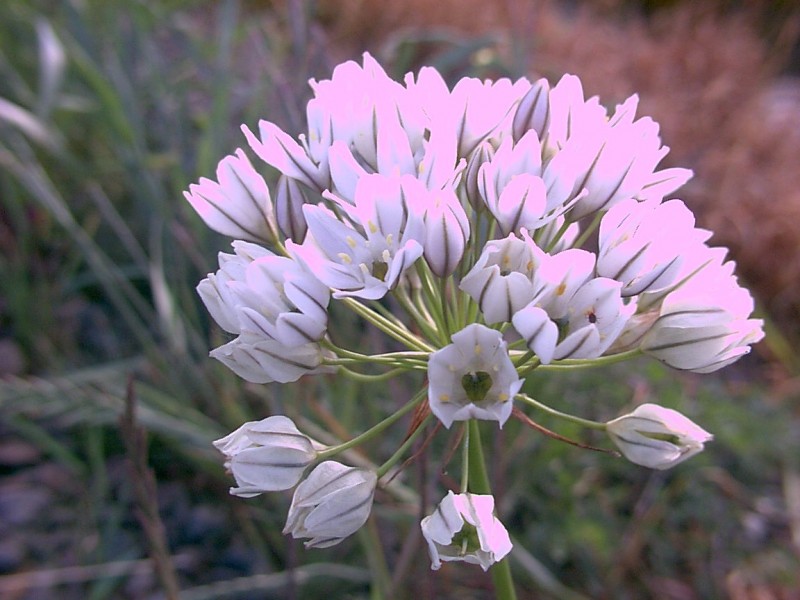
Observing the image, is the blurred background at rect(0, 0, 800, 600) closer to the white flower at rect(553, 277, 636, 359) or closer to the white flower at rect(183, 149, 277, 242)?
the white flower at rect(183, 149, 277, 242)

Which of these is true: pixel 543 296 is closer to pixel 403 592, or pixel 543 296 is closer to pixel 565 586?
pixel 403 592

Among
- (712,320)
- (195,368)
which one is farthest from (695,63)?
(712,320)

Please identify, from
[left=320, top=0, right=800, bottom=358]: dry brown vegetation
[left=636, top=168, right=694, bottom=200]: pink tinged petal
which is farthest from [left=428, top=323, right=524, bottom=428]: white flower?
[left=320, top=0, right=800, bottom=358]: dry brown vegetation

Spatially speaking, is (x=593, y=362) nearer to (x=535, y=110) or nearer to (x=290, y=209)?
(x=535, y=110)

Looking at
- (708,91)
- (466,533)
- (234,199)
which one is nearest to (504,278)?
(466,533)

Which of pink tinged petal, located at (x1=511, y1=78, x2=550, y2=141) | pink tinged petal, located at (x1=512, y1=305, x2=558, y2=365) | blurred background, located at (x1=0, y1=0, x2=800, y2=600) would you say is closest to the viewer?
pink tinged petal, located at (x1=512, y1=305, x2=558, y2=365)

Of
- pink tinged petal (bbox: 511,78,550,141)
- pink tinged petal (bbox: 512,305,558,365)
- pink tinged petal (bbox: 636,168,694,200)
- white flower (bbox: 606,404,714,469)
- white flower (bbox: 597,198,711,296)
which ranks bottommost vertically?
white flower (bbox: 606,404,714,469)

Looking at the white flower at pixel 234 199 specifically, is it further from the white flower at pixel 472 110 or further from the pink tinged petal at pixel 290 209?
the white flower at pixel 472 110
